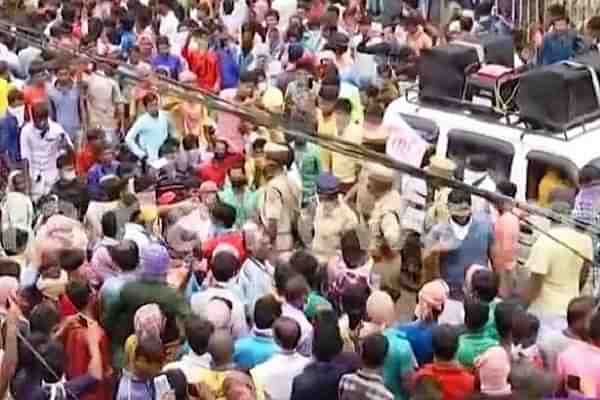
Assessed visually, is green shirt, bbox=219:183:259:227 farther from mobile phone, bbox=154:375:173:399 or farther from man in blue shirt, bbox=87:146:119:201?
mobile phone, bbox=154:375:173:399

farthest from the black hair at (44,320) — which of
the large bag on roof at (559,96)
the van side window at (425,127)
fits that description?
the large bag on roof at (559,96)

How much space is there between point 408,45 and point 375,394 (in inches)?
285

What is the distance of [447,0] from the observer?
653 inches

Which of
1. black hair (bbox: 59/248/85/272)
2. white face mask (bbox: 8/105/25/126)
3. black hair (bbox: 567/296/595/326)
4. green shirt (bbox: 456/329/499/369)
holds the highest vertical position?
black hair (bbox: 567/296/595/326)

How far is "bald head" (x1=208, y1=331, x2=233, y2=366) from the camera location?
304 inches

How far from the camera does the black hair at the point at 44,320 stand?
326 inches

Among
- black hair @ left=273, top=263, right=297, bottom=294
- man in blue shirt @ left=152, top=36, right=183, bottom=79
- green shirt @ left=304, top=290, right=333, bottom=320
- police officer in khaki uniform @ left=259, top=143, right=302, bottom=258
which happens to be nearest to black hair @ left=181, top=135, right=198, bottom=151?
police officer in khaki uniform @ left=259, top=143, right=302, bottom=258

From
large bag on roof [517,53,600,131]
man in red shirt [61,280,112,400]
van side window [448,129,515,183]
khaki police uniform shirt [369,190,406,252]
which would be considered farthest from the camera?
large bag on roof [517,53,600,131]

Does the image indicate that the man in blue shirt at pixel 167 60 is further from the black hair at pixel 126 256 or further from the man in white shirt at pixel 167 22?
the black hair at pixel 126 256

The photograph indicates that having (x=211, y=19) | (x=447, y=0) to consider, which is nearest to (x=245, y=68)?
(x=211, y=19)

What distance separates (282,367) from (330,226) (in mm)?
2425

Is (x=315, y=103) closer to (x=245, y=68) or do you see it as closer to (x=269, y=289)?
(x=245, y=68)

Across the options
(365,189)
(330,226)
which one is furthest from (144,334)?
(365,189)

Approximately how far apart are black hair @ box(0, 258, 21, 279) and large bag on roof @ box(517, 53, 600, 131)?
12.3ft
